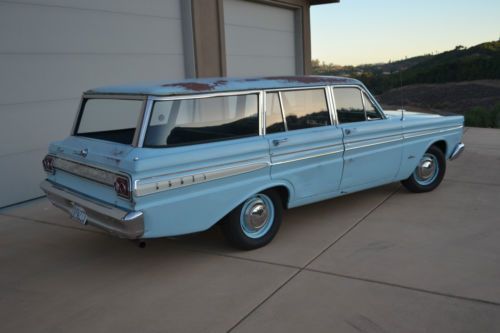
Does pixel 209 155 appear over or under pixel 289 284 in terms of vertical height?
over

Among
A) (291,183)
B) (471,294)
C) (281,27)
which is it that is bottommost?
(471,294)

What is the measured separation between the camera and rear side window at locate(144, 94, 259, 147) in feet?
13.3

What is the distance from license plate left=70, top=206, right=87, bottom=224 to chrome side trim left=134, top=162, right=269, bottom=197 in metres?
0.76

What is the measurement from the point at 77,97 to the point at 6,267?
3231 millimetres

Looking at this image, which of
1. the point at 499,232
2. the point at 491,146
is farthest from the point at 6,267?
the point at 491,146

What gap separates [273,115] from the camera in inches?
188

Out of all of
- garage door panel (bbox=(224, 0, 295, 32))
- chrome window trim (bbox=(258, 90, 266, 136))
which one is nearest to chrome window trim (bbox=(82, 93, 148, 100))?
chrome window trim (bbox=(258, 90, 266, 136))

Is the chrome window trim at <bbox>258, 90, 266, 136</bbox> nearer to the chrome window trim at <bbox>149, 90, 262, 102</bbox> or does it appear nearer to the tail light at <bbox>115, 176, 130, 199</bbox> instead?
the chrome window trim at <bbox>149, 90, 262, 102</bbox>

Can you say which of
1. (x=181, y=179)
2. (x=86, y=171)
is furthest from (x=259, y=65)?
(x=181, y=179)

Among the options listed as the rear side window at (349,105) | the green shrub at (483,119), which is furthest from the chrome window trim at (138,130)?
the green shrub at (483,119)

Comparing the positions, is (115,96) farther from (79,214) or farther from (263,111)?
(263,111)

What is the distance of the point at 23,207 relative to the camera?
645 cm

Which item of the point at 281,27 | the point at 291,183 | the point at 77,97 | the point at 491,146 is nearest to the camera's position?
the point at 291,183

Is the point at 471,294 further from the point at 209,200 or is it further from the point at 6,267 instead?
the point at 6,267
